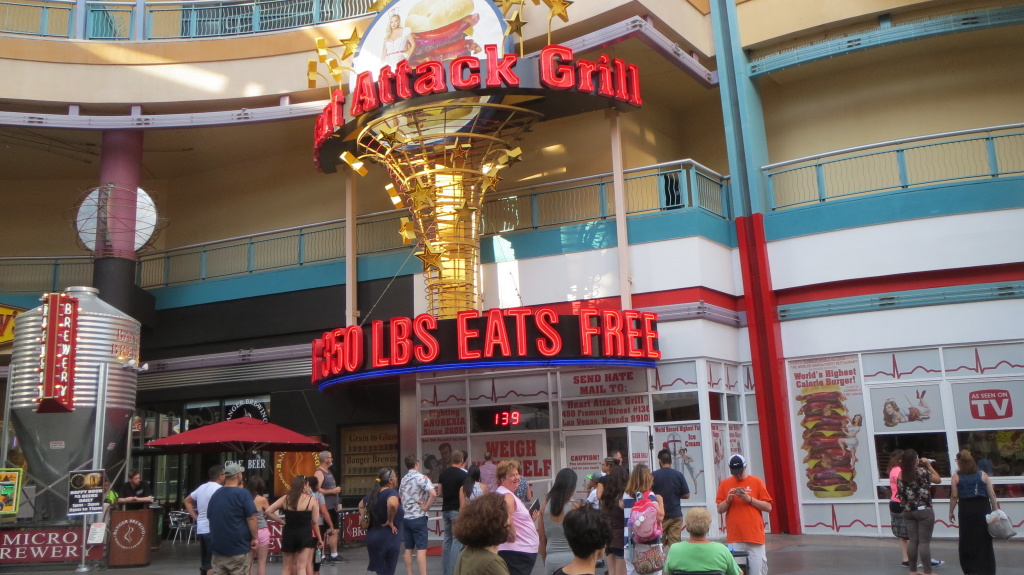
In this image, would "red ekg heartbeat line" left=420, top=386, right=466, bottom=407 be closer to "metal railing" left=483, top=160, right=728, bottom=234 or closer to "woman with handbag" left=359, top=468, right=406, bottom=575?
"metal railing" left=483, top=160, right=728, bottom=234

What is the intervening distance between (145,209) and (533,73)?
1115 centimetres

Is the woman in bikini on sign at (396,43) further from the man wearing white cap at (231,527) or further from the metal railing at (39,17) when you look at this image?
the man wearing white cap at (231,527)

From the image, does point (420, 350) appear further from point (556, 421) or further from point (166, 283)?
point (166, 283)

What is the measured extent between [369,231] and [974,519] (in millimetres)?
15298

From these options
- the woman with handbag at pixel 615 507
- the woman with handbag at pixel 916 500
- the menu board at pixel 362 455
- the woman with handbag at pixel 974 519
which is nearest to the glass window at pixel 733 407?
the woman with handbag at pixel 916 500

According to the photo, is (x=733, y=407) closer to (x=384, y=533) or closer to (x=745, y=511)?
(x=745, y=511)

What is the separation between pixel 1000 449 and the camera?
16156mm

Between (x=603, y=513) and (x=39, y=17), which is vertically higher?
(x=39, y=17)

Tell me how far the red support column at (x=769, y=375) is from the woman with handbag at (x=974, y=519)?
6.71 meters

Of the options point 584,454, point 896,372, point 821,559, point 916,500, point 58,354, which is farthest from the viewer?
point 58,354

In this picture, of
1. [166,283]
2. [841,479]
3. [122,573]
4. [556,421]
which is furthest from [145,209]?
[841,479]

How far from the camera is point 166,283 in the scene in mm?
24609

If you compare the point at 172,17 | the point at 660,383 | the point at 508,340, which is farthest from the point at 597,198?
the point at 172,17

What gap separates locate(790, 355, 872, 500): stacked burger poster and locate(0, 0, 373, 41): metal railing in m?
13.9
